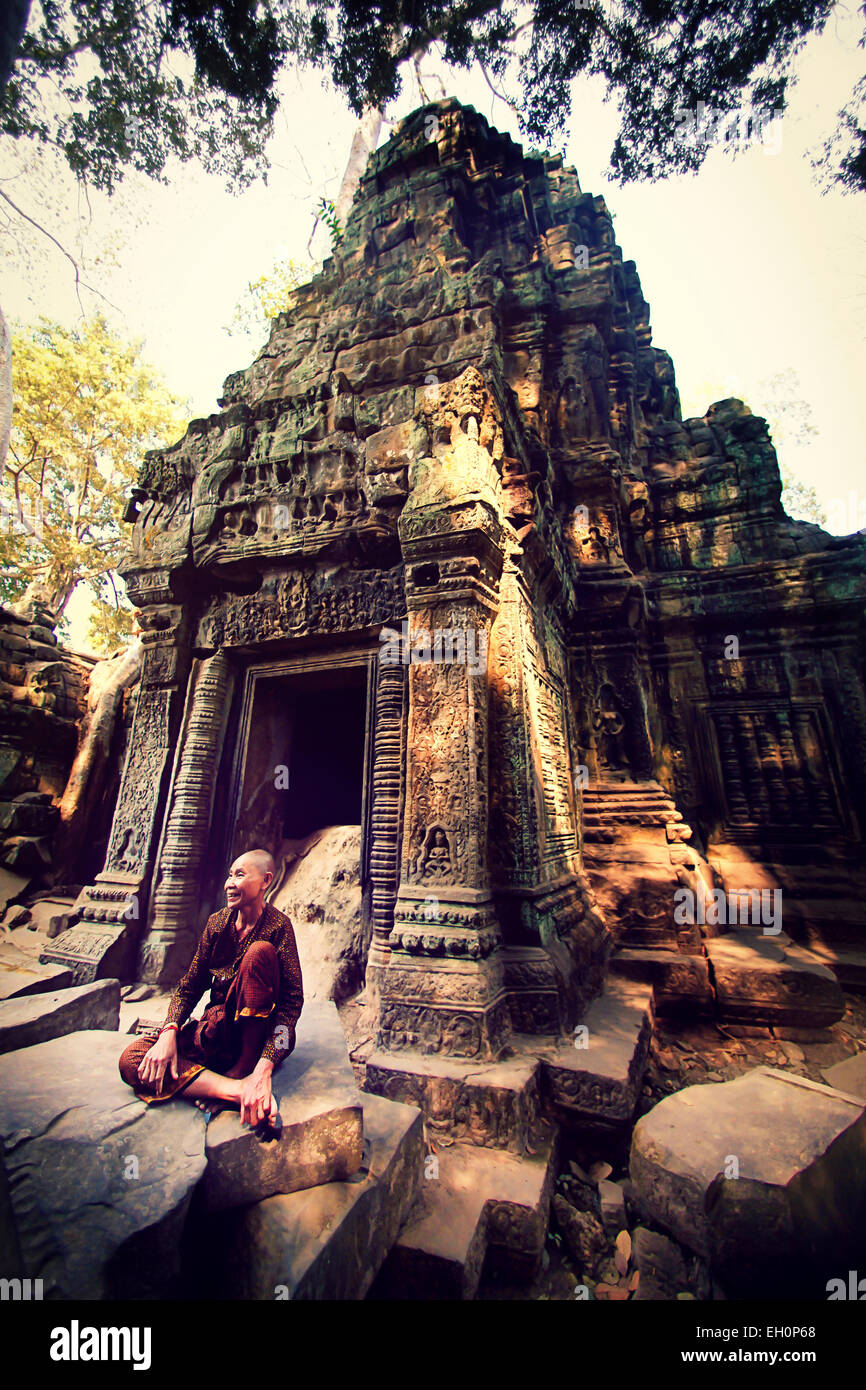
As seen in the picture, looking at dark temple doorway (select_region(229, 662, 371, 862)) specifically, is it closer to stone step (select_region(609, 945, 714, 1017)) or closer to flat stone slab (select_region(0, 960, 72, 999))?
flat stone slab (select_region(0, 960, 72, 999))

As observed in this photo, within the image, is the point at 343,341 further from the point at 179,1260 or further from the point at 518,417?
the point at 179,1260

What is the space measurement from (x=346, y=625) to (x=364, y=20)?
15.1 ft

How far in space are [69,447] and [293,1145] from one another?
58.8 ft

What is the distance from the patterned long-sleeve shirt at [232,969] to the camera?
2244 mm

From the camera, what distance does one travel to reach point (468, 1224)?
2256 mm

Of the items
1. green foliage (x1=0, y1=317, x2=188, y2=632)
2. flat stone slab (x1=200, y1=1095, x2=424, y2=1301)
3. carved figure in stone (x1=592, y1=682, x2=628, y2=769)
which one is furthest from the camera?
green foliage (x1=0, y1=317, x2=188, y2=632)

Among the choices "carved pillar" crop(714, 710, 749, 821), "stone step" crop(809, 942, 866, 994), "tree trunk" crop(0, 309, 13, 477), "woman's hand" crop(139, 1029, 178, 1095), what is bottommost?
"stone step" crop(809, 942, 866, 994)

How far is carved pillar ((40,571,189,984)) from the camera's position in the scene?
4703mm

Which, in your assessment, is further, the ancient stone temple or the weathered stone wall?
the weathered stone wall

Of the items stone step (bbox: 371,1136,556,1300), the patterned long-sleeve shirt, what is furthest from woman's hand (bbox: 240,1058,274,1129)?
stone step (bbox: 371,1136,556,1300)

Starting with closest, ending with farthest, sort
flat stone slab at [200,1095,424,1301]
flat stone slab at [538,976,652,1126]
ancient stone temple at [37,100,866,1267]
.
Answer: flat stone slab at [200,1095,424,1301], flat stone slab at [538,976,652,1126], ancient stone temple at [37,100,866,1267]

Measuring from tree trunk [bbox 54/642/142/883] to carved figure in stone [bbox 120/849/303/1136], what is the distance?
17.0ft

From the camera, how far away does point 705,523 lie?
293 inches

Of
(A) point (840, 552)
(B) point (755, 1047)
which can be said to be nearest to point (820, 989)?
(B) point (755, 1047)
